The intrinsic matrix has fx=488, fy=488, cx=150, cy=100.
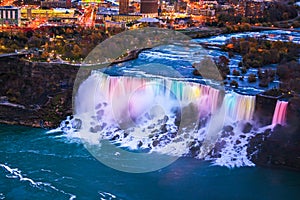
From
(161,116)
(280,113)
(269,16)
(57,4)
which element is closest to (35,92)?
(161,116)

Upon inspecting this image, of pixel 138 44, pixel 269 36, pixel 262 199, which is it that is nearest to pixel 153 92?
pixel 262 199

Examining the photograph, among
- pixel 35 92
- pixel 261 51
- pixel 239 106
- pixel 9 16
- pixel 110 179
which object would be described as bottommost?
pixel 110 179

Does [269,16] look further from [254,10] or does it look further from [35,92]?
[35,92]

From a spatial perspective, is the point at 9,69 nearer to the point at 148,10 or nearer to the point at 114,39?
the point at 114,39

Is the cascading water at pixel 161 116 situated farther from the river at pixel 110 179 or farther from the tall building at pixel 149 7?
the tall building at pixel 149 7

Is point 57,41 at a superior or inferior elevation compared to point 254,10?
inferior

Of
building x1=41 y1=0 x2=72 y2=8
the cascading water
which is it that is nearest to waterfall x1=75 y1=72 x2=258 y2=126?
the cascading water
